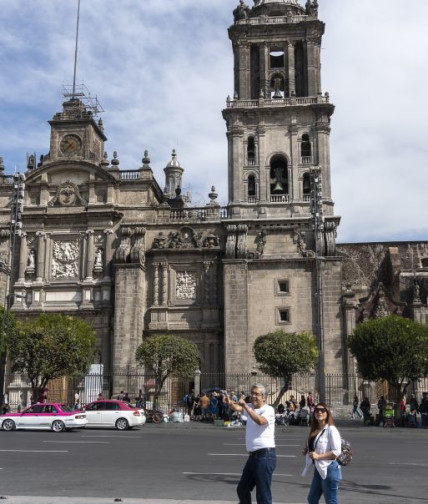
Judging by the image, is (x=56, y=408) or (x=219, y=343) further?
(x=219, y=343)

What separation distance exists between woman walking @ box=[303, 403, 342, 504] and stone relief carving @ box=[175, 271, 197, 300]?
35.2 metres

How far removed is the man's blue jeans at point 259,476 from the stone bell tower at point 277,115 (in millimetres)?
35256

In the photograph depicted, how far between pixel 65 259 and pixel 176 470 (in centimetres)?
3265

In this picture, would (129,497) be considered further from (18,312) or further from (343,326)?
(18,312)

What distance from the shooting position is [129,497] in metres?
10.4

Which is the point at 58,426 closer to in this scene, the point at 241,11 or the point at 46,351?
the point at 46,351

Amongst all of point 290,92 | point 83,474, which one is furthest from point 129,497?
point 290,92

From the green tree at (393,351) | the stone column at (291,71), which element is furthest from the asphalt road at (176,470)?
the stone column at (291,71)

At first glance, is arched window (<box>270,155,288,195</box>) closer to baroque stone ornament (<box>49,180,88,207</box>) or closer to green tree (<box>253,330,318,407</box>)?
green tree (<box>253,330,318,407</box>)

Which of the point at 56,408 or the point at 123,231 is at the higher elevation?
the point at 123,231

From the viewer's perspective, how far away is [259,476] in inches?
328

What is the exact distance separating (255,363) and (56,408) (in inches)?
695

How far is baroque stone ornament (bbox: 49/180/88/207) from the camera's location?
148 feet

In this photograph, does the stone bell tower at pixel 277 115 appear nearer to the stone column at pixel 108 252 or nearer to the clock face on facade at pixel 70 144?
the stone column at pixel 108 252
